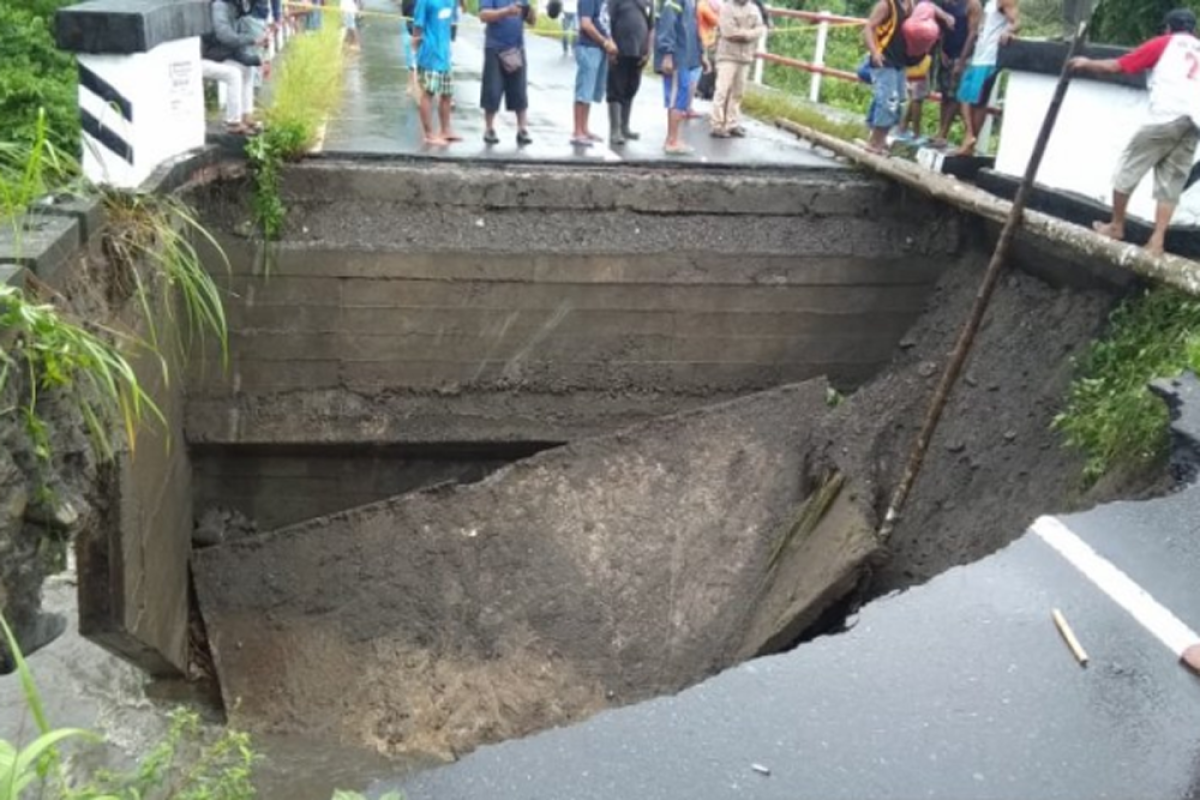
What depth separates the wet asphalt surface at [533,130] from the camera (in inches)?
322

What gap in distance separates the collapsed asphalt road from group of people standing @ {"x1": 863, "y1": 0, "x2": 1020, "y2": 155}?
5.69 meters

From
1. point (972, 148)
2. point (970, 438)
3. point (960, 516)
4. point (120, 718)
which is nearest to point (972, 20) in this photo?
point (972, 148)

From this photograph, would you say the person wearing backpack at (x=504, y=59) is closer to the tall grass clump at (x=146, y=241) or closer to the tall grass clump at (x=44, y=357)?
the tall grass clump at (x=146, y=241)

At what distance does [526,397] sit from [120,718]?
3.35 m

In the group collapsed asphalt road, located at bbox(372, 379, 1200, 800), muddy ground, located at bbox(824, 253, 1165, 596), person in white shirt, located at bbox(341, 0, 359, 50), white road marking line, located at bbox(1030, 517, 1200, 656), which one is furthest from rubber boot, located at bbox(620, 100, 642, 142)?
person in white shirt, located at bbox(341, 0, 359, 50)

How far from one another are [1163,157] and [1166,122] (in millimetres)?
221

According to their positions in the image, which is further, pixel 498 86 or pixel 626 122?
pixel 626 122

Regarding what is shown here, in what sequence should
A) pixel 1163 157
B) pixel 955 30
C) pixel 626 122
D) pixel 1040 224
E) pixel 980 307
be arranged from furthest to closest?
pixel 955 30 → pixel 626 122 → pixel 1040 224 → pixel 1163 157 → pixel 980 307

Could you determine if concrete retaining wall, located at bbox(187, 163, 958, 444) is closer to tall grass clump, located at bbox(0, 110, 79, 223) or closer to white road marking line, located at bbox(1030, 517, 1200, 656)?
tall grass clump, located at bbox(0, 110, 79, 223)

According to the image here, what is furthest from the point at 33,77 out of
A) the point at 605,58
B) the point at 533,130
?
the point at 605,58

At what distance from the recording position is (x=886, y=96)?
9203mm

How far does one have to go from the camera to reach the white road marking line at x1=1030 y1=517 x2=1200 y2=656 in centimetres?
371

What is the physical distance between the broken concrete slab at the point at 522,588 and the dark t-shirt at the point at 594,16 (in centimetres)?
325

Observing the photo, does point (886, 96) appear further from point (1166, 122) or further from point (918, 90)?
point (1166, 122)
